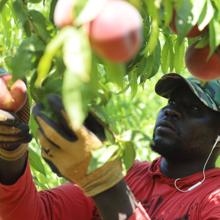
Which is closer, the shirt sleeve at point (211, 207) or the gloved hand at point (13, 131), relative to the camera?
the gloved hand at point (13, 131)

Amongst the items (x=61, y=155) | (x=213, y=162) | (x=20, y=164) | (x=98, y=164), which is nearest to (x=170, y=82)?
(x=213, y=162)

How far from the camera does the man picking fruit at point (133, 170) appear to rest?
1404mm

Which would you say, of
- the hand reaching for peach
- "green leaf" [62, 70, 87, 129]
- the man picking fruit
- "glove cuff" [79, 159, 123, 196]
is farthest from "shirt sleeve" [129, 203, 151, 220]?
"green leaf" [62, 70, 87, 129]

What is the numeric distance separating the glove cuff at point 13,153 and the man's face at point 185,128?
467 millimetres

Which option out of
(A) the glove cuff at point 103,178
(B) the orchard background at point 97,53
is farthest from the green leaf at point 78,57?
(A) the glove cuff at point 103,178

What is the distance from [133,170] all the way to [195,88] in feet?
1.11

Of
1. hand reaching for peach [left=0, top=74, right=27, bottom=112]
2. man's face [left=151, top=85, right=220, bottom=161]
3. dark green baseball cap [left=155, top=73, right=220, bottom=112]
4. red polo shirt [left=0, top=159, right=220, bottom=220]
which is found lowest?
red polo shirt [left=0, top=159, right=220, bottom=220]

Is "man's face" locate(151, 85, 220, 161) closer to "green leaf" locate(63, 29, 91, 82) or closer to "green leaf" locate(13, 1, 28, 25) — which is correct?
"green leaf" locate(13, 1, 28, 25)

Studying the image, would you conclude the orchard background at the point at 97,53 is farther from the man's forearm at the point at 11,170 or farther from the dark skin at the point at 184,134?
the dark skin at the point at 184,134

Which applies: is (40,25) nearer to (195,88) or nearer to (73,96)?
(73,96)

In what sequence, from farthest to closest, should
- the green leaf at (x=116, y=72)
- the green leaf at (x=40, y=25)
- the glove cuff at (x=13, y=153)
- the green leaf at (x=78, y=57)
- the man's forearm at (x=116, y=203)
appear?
the glove cuff at (x=13, y=153), the man's forearm at (x=116, y=203), the green leaf at (x=40, y=25), the green leaf at (x=116, y=72), the green leaf at (x=78, y=57)

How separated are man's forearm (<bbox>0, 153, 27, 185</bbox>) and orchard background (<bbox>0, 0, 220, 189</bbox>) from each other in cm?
4

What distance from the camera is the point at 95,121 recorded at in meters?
1.37

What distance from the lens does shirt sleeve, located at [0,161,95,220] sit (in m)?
1.87
